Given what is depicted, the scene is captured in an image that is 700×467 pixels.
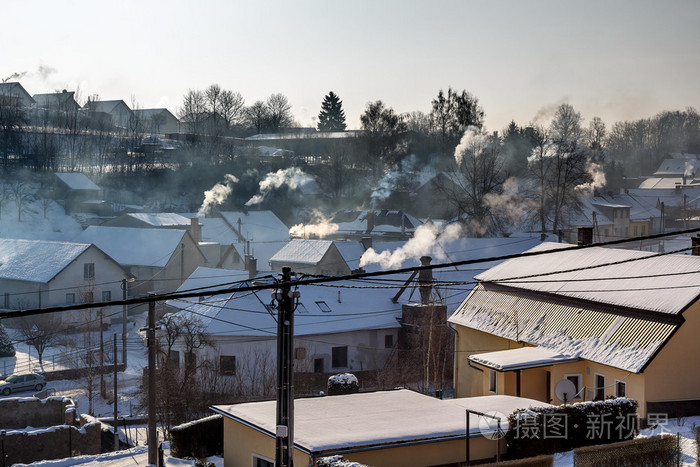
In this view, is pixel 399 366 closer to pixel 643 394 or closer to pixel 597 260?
pixel 597 260

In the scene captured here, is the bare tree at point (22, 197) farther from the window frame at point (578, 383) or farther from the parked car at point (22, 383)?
the window frame at point (578, 383)

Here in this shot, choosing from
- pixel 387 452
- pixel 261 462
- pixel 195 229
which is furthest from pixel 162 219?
pixel 387 452

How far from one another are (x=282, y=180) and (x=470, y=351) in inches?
2315

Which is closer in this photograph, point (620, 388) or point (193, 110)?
point (620, 388)

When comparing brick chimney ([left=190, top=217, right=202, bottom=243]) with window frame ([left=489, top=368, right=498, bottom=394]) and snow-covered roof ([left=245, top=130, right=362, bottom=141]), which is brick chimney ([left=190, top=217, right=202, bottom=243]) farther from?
snow-covered roof ([left=245, top=130, right=362, bottom=141])

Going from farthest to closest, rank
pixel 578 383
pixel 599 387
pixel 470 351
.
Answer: pixel 470 351, pixel 578 383, pixel 599 387

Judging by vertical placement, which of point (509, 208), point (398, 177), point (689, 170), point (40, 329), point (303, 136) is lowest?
point (40, 329)

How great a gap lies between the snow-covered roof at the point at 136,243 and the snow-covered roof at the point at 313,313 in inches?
557

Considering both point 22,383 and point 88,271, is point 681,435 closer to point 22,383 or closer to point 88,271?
point 22,383

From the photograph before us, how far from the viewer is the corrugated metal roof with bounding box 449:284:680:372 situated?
20094 mm

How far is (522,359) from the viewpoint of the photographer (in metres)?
22.1

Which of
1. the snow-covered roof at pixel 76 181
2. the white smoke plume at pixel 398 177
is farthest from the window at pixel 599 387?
the snow-covered roof at pixel 76 181

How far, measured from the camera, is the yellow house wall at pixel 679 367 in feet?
64.5

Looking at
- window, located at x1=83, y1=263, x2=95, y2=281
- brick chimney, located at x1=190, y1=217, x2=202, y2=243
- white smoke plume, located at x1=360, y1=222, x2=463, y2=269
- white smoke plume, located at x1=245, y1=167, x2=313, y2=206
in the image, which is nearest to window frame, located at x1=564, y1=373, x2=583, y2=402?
white smoke plume, located at x1=360, y1=222, x2=463, y2=269
